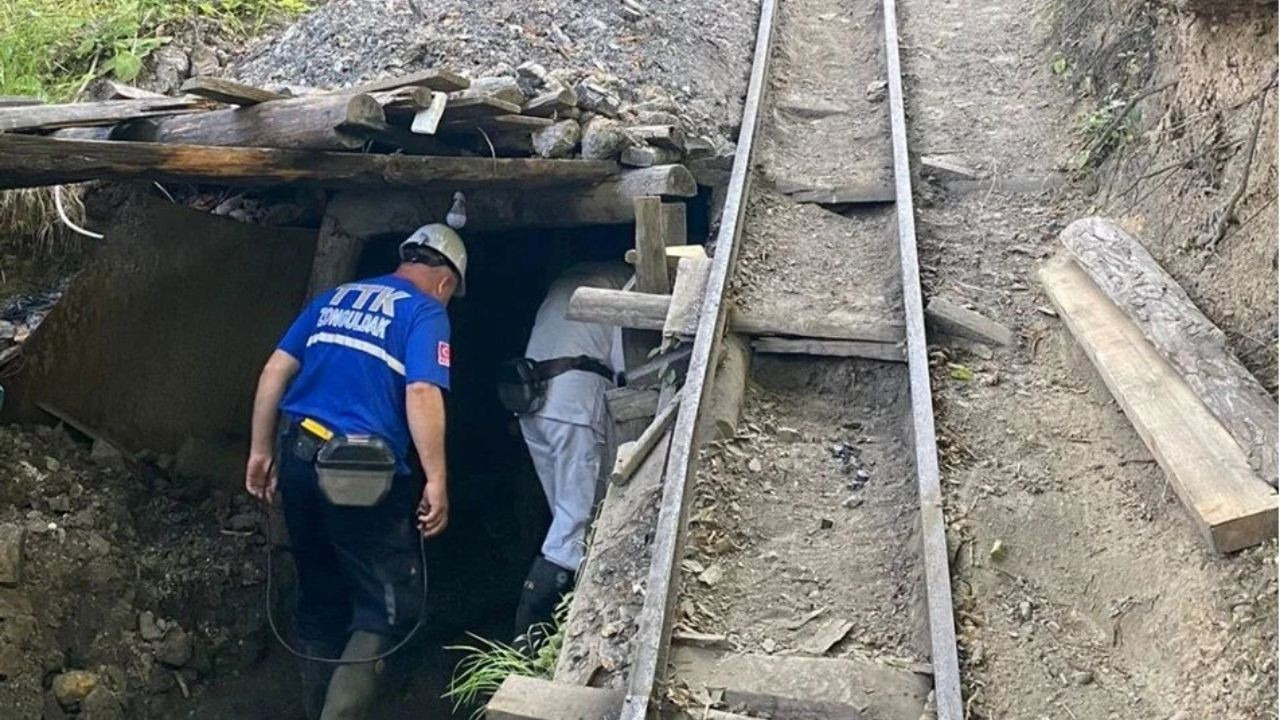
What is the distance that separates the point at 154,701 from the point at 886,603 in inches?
150

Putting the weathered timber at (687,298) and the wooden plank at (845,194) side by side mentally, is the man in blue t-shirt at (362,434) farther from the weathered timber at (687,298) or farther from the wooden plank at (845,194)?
the wooden plank at (845,194)

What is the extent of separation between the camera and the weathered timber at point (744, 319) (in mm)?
5324

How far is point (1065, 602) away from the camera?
12.9ft

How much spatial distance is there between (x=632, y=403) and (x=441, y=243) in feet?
4.29

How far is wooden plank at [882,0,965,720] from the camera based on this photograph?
3371mm

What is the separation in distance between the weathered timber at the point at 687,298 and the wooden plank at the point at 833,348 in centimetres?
33

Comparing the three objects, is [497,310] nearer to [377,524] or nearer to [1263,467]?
[377,524]

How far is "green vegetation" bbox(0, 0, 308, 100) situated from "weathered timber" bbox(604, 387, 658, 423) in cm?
388

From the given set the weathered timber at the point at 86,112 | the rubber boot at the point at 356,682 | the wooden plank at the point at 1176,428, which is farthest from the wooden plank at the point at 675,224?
the rubber boot at the point at 356,682

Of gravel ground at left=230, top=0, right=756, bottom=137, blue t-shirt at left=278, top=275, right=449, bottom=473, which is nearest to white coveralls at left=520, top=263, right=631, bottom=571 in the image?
blue t-shirt at left=278, top=275, right=449, bottom=473

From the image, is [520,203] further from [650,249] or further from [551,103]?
[650,249]

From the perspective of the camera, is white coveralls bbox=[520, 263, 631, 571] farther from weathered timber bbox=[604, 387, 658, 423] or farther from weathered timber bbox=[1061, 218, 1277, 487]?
weathered timber bbox=[1061, 218, 1277, 487]

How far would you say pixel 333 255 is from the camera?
6.58m

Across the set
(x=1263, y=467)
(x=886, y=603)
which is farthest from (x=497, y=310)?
(x=1263, y=467)
